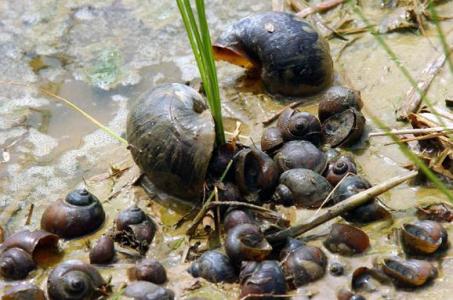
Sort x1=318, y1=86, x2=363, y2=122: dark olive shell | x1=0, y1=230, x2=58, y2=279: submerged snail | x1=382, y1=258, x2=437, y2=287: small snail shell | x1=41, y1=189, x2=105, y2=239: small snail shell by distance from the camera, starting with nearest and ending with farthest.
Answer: x1=382, y1=258, x2=437, y2=287: small snail shell, x1=0, y1=230, x2=58, y2=279: submerged snail, x1=41, y1=189, x2=105, y2=239: small snail shell, x1=318, y1=86, x2=363, y2=122: dark olive shell

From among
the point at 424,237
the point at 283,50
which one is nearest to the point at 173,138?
the point at 283,50

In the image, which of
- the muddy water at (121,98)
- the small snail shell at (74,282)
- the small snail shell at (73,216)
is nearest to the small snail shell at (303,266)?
the muddy water at (121,98)

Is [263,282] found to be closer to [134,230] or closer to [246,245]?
[246,245]

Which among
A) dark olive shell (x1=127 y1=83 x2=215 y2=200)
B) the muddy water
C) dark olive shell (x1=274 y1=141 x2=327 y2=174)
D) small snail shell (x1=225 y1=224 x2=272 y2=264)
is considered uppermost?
dark olive shell (x1=127 y1=83 x2=215 y2=200)

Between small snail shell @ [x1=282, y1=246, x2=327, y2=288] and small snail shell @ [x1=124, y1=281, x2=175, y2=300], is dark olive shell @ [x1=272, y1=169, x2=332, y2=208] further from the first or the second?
small snail shell @ [x1=124, y1=281, x2=175, y2=300]

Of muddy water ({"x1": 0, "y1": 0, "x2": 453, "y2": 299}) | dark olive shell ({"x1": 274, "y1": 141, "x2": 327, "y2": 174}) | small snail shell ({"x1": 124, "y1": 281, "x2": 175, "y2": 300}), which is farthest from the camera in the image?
dark olive shell ({"x1": 274, "y1": 141, "x2": 327, "y2": 174})

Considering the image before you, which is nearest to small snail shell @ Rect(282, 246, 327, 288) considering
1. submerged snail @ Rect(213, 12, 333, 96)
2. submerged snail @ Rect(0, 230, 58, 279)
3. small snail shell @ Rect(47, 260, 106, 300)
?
small snail shell @ Rect(47, 260, 106, 300)
